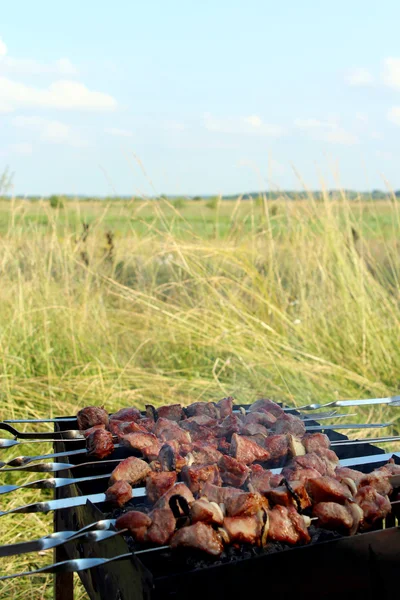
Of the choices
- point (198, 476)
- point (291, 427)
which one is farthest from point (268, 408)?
point (198, 476)

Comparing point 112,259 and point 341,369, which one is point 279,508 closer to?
point 341,369

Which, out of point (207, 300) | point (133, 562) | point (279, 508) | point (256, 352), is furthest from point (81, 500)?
point (207, 300)

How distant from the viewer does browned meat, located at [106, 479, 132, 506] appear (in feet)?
4.58

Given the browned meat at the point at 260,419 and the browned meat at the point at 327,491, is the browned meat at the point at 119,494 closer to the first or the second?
the browned meat at the point at 327,491

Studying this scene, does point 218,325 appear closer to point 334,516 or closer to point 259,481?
point 259,481

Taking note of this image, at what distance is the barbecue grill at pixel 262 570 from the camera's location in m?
1.10

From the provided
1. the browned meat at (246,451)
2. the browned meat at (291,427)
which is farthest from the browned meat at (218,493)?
the browned meat at (291,427)

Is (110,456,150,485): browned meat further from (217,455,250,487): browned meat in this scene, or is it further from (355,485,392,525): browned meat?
(355,485,392,525): browned meat

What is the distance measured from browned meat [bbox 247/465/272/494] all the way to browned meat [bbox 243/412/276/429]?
40cm

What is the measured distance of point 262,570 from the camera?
3.77ft

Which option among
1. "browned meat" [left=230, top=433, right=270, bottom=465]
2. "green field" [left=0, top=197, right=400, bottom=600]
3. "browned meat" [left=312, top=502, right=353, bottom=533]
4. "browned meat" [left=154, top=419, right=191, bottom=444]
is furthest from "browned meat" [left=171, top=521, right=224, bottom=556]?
"green field" [left=0, top=197, right=400, bottom=600]

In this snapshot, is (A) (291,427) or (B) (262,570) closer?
(B) (262,570)

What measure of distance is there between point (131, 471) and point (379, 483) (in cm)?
55

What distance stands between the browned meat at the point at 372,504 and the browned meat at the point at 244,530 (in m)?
0.24
